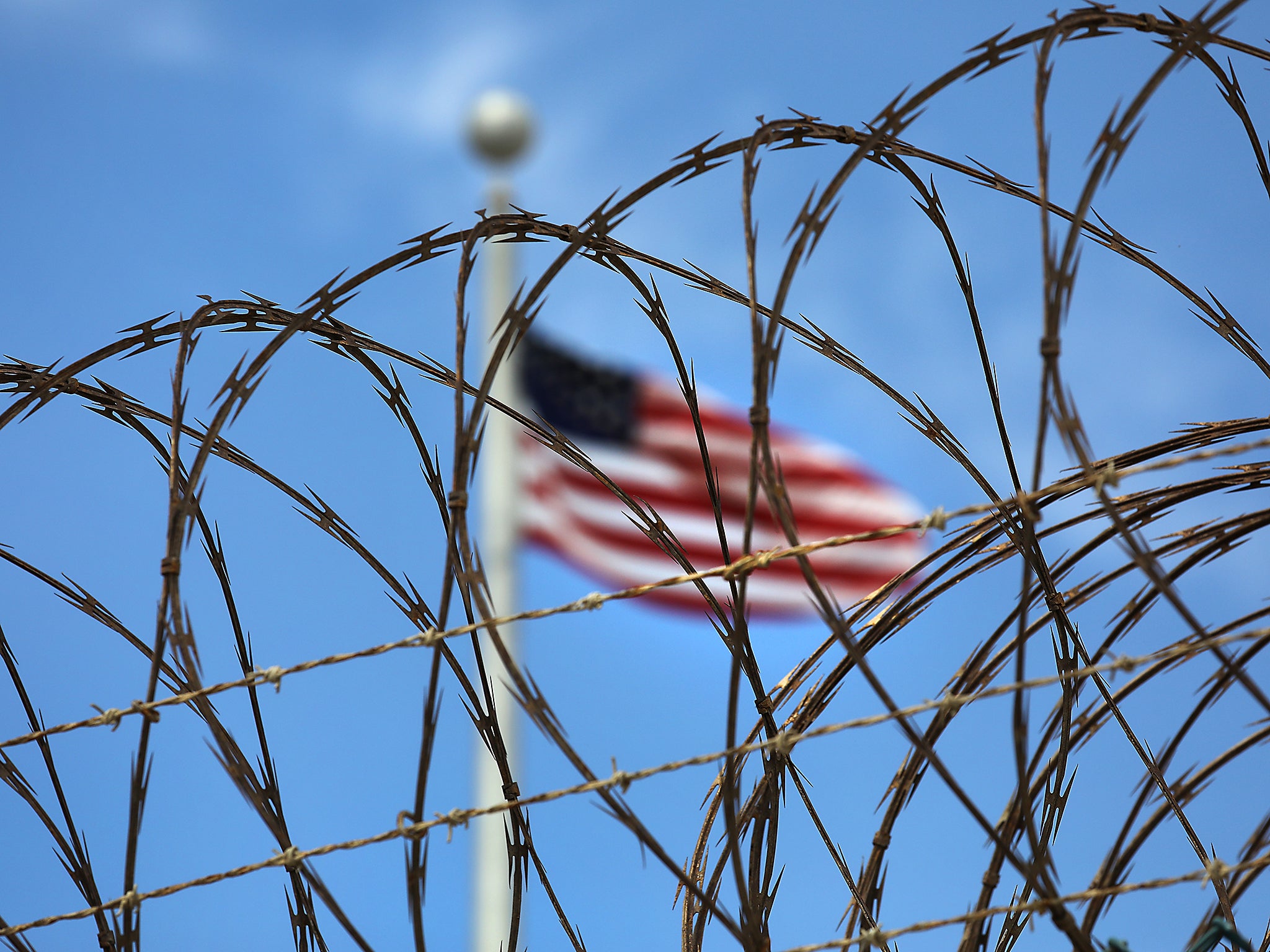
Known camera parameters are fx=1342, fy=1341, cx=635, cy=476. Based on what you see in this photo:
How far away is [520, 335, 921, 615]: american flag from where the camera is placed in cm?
1309

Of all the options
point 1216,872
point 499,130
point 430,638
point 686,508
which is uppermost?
point 499,130

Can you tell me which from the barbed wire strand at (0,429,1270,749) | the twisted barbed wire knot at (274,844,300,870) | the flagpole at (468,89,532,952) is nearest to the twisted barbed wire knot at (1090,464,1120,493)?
the barbed wire strand at (0,429,1270,749)

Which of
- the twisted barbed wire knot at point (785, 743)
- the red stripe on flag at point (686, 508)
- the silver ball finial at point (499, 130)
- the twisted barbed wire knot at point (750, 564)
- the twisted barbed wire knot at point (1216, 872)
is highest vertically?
the silver ball finial at point (499, 130)

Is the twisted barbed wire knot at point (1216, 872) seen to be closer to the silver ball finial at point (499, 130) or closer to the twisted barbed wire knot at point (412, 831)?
the twisted barbed wire knot at point (412, 831)

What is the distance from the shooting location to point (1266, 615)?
12.7 ft

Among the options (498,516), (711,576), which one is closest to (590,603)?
(711,576)

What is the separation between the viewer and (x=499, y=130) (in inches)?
535

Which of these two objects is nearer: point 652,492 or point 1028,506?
point 1028,506

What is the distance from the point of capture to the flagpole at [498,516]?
1170 centimetres

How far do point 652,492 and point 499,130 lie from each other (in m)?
3.99

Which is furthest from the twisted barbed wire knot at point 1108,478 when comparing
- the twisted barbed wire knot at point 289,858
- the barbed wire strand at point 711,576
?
the twisted barbed wire knot at point 289,858

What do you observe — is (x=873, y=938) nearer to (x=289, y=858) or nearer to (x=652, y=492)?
(x=289, y=858)

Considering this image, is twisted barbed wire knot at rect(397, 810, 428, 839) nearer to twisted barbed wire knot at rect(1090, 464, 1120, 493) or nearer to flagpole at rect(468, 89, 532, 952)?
twisted barbed wire knot at rect(1090, 464, 1120, 493)

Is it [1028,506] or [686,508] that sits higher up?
[686,508]
